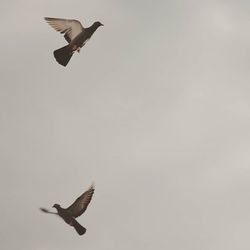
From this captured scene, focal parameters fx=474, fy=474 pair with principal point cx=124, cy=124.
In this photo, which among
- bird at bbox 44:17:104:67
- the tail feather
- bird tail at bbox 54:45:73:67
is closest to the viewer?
bird tail at bbox 54:45:73:67

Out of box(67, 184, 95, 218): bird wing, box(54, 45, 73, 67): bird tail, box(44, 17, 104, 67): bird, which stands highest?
box(44, 17, 104, 67): bird

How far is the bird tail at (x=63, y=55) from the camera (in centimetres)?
2391

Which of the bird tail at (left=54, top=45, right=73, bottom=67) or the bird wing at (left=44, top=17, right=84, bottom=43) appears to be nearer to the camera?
the bird tail at (left=54, top=45, right=73, bottom=67)

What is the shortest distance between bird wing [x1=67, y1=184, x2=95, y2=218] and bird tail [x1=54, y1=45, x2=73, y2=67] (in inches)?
263

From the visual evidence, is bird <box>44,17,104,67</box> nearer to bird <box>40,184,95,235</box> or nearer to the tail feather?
bird <box>40,184,95,235</box>

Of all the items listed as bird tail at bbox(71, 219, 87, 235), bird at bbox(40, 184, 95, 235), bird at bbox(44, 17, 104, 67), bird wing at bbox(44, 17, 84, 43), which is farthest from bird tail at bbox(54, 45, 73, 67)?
bird tail at bbox(71, 219, 87, 235)

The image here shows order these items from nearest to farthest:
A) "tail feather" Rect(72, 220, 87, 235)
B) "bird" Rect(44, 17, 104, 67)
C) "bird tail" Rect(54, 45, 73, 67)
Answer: "bird tail" Rect(54, 45, 73, 67) → "bird" Rect(44, 17, 104, 67) → "tail feather" Rect(72, 220, 87, 235)

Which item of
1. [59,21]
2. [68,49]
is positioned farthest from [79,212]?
[59,21]

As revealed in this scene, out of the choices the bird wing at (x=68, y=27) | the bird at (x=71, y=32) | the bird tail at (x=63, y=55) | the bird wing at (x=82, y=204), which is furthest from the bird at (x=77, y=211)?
the bird wing at (x=68, y=27)

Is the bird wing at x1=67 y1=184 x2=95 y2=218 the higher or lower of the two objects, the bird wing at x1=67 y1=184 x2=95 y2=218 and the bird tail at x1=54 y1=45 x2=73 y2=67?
the lower

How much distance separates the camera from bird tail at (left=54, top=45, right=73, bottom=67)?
78.5 feet

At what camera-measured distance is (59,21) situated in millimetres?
24797

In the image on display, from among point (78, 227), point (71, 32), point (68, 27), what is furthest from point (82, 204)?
point (68, 27)

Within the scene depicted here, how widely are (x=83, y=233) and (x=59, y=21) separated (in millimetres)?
11109
